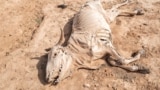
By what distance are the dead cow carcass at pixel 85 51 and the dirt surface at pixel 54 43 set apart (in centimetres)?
18

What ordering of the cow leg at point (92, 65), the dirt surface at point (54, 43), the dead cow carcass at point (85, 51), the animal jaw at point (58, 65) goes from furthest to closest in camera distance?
the cow leg at point (92, 65), the dirt surface at point (54, 43), the dead cow carcass at point (85, 51), the animal jaw at point (58, 65)

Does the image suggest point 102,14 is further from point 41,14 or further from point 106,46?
point 41,14

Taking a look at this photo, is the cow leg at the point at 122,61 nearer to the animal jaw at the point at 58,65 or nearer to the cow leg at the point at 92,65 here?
the cow leg at the point at 92,65

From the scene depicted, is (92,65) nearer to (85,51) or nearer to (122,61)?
(85,51)

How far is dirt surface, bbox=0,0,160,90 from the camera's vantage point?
18.4ft

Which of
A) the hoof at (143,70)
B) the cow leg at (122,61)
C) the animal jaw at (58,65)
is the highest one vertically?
the animal jaw at (58,65)

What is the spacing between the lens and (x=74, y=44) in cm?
593

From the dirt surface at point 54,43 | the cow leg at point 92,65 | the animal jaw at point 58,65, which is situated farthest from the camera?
the cow leg at point 92,65

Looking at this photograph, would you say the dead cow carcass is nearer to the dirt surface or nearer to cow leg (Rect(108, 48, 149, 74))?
cow leg (Rect(108, 48, 149, 74))

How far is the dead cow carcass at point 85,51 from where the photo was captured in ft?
17.9

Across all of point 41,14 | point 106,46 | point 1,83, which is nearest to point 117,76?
point 106,46

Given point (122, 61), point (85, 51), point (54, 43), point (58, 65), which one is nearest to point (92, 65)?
point (85, 51)

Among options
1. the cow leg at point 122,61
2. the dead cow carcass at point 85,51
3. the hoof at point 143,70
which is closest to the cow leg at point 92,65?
the dead cow carcass at point 85,51

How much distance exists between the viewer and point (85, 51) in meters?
5.78
